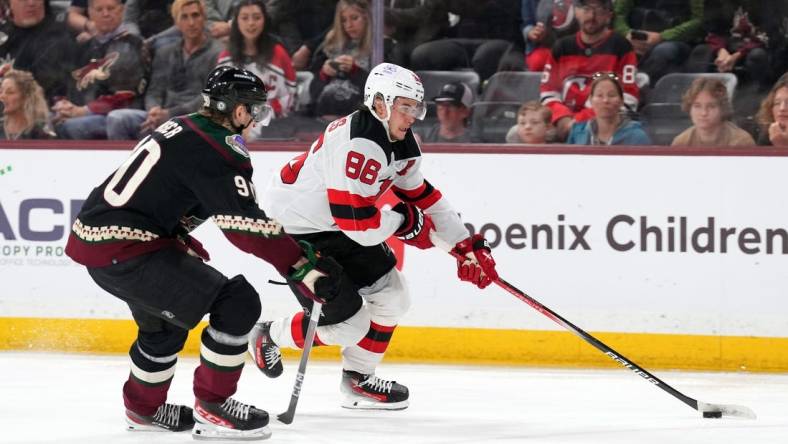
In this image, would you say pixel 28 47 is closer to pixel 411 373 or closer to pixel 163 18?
pixel 163 18

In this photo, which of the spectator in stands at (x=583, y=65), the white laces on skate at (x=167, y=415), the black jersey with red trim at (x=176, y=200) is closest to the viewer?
the black jersey with red trim at (x=176, y=200)

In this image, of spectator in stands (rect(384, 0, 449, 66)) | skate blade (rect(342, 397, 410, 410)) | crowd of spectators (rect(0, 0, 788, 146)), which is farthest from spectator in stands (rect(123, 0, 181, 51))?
skate blade (rect(342, 397, 410, 410))

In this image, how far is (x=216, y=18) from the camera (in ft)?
19.7

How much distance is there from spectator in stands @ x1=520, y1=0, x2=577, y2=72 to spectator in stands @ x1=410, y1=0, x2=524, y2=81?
1.4 inches

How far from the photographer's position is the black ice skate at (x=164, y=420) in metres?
3.97

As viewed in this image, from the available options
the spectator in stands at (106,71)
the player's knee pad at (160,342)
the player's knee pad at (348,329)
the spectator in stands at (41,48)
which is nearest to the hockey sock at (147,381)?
the player's knee pad at (160,342)

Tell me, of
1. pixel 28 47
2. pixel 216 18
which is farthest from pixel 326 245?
pixel 28 47

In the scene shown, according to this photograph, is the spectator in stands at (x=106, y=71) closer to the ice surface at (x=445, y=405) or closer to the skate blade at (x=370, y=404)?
the ice surface at (x=445, y=405)

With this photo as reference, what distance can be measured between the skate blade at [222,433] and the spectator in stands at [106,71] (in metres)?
2.59

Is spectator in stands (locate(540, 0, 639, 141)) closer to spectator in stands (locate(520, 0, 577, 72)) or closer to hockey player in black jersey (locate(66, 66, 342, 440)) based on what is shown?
spectator in stands (locate(520, 0, 577, 72))

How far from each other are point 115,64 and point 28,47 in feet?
1.43

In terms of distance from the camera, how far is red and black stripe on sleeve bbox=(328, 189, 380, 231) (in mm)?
4168

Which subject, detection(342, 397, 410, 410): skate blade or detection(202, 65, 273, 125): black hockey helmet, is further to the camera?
detection(342, 397, 410, 410): skate blade

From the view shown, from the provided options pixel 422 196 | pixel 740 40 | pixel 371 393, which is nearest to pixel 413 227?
pixel 422 196
